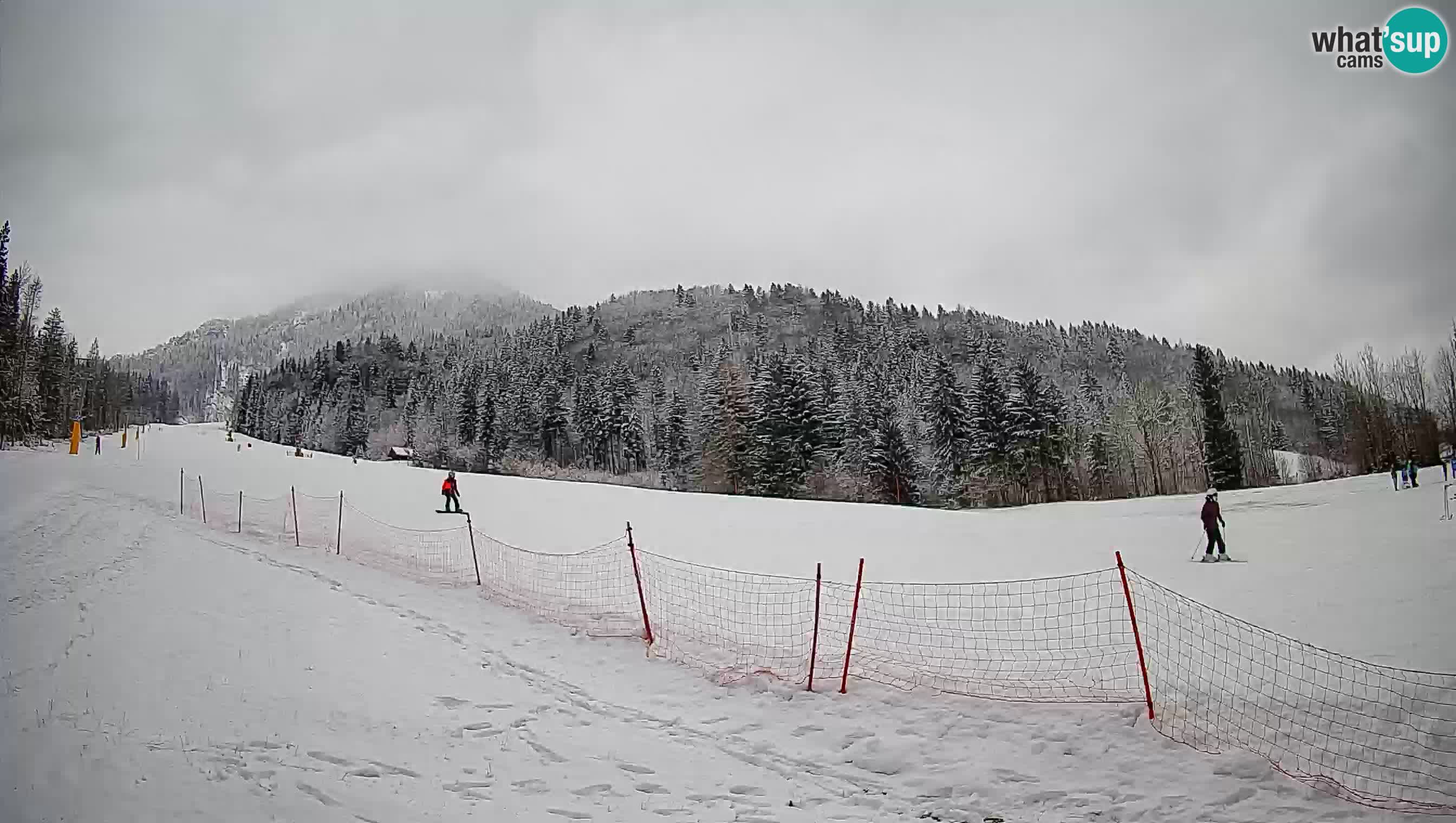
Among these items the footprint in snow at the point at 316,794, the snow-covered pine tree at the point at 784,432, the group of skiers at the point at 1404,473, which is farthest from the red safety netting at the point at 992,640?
the snow-covered pine tree at the point at 784,432

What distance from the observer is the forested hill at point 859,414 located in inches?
1706

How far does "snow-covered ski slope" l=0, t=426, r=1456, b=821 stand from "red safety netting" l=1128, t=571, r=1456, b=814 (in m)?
0.42

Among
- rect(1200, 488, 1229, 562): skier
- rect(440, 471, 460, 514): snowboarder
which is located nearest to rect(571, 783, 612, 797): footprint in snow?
rect(1200, 488, 1229, 562): skier

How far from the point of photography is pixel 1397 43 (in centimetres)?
627

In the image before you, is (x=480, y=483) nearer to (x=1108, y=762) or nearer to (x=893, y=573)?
(x=893, y=573)

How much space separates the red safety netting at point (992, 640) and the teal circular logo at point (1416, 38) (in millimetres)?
6058

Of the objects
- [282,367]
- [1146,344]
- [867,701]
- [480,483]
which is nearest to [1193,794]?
[867,701]

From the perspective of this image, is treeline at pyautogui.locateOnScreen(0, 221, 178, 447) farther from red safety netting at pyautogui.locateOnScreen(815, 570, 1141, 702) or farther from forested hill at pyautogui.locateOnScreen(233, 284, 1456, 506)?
forested hill at pyautogui.locateOnScreen(233, 284, 1456, 506)

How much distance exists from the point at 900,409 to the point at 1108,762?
5369 cm

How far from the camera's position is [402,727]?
6.22 meters

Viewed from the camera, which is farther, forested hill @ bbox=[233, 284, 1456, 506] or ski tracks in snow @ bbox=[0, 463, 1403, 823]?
forested hill @ bbox=[233, 284, 1456, 506]

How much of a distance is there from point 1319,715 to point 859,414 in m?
44.3

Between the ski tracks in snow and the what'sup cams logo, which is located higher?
the what'sup cams logo

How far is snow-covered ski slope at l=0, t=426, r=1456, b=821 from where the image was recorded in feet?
16.1
